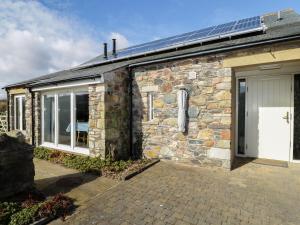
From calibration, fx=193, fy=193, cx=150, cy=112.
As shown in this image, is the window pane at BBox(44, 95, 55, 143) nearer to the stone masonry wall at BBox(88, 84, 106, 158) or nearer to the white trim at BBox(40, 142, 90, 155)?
the white trim at BBox(40, 142, 90, 155)

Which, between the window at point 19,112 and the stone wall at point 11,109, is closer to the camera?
the window at point 19,112

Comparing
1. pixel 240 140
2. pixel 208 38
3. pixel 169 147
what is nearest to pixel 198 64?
pixel 208 38

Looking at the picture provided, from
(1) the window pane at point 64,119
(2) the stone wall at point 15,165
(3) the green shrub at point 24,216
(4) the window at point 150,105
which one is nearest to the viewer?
(3) the green shrub at point 24,216

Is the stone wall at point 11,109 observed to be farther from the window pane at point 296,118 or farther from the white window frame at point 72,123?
the window pane at point 296,118

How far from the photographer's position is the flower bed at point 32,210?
3090 mm

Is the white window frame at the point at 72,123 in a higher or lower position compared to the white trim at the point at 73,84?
lower

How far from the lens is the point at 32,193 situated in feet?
13.2

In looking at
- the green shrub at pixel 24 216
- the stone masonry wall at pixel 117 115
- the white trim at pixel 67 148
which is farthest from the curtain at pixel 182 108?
the green shrub at pixel 24 216

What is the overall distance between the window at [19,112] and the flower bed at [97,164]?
4.97 m

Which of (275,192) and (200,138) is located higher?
(200,138)

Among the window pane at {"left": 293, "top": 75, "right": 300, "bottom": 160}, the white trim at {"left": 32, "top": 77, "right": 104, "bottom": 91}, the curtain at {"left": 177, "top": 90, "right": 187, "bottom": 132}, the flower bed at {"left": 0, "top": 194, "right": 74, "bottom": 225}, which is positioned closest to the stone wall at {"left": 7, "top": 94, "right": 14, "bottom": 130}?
the white trim at {"left": 32, "top": 77, "right": 104, "bottom": 91}

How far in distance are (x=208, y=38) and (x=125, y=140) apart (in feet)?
15.3

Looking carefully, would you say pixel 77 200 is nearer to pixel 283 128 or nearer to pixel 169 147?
pixel 169 147

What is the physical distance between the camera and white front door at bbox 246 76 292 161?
6.14 metres
